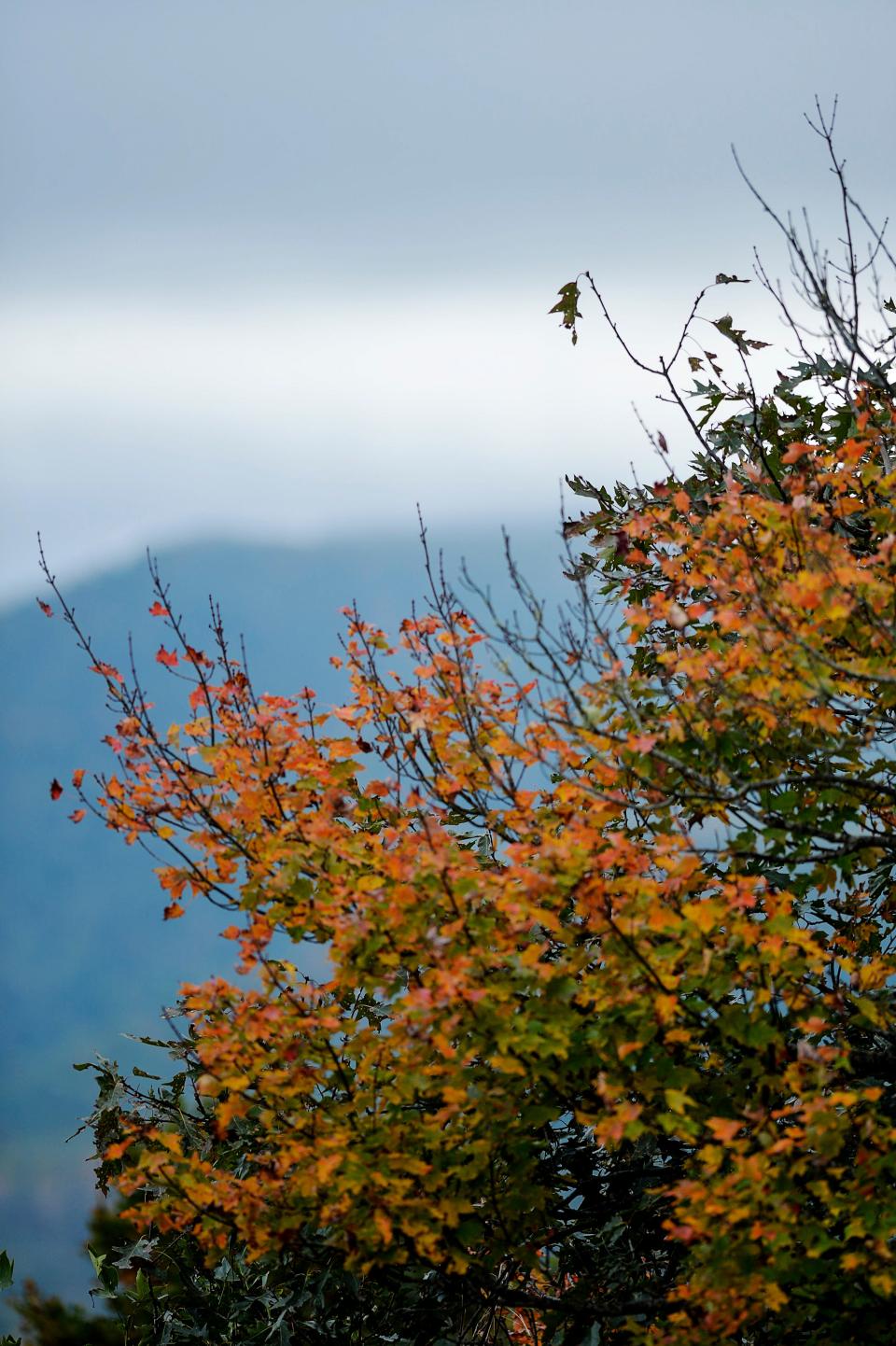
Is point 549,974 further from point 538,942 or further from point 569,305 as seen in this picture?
point 569,305

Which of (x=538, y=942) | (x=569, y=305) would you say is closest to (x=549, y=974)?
(x=538, y=942)

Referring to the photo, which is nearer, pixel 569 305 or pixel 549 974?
pixel 549 974

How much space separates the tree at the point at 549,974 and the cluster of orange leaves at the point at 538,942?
2 cm

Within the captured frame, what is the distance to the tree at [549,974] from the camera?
185 inches

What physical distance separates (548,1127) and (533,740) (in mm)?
2354

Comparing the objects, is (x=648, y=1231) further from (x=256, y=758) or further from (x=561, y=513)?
(x=561, y=513)

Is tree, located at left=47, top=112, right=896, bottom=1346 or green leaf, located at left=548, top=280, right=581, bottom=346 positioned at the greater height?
green leaf, located at left=548, top=280, right=581, bottom=346

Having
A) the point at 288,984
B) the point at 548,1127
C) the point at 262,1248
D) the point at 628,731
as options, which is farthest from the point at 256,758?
the point at 548,1127

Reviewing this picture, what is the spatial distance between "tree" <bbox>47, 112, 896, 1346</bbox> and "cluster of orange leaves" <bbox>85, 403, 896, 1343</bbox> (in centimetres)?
2

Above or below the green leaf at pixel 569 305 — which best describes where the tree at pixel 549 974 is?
below

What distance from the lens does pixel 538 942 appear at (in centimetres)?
545

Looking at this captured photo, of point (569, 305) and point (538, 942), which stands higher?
point (569, 305)

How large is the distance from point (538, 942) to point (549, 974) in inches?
34.6

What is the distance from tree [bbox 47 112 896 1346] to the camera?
185 inches
